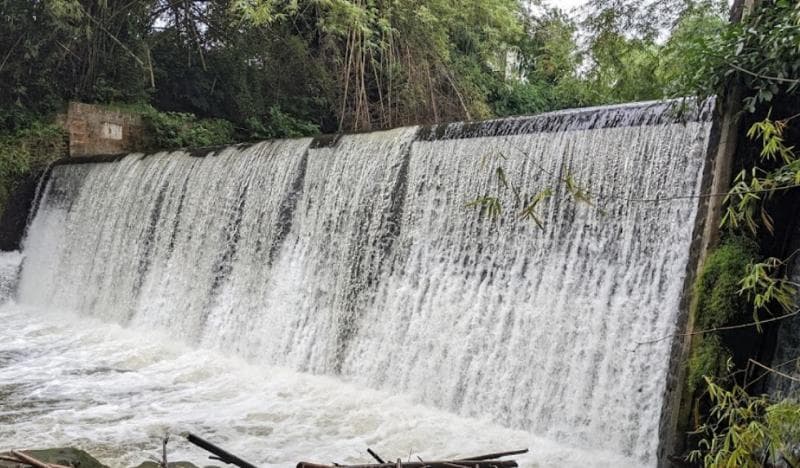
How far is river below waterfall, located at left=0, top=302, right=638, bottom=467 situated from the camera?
421cm

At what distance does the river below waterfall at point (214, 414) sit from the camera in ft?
13.8

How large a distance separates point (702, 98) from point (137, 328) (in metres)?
6.30

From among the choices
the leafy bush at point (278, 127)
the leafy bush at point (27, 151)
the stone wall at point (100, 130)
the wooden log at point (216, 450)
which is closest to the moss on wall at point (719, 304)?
the wooden log at point (216, 450)

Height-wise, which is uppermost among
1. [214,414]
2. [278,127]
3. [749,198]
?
[278,127]

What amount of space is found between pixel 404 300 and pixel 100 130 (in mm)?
7386

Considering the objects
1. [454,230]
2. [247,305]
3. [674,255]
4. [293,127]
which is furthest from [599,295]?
[293,127]

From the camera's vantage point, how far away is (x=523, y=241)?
5.07 meters

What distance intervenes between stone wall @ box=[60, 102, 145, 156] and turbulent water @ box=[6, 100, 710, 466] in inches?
131

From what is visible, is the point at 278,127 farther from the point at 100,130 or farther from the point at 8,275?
the point at 8,275

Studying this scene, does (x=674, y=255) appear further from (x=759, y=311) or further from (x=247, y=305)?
(x=247, y=305)

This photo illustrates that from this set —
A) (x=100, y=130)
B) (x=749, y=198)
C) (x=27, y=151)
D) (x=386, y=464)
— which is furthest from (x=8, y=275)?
(x=386, y=464)

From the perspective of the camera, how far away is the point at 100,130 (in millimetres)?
10930

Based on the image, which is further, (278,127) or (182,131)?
(278,127)

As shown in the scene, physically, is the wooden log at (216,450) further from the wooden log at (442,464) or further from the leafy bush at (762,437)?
the leafy bush at (762,437)
